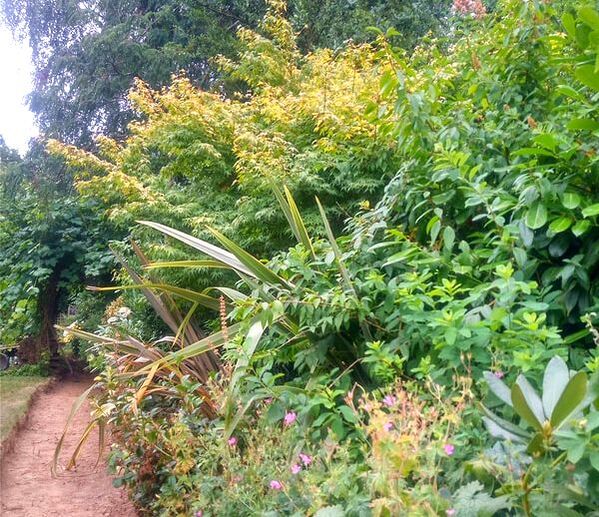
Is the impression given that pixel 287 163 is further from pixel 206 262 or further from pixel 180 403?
pixel 180 403

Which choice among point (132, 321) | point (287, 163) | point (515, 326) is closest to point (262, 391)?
point (515, 326)

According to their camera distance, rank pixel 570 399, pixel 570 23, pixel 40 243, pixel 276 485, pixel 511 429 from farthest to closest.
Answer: pixel 40 243
pixel 570 23
pixel 276 485
pixel 511 429
pixel 570 399

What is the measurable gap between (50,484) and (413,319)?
3.30 metres

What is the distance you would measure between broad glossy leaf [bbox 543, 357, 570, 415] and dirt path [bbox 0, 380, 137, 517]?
2.84m

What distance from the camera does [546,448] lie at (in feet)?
3.67

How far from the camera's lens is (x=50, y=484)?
158 inches

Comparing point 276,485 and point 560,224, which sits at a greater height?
point 560,224

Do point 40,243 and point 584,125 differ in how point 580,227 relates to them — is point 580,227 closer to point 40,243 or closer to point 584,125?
point 584,125

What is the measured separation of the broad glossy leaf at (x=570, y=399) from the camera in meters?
1.09

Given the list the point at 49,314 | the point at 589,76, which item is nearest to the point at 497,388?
the point at 589,76

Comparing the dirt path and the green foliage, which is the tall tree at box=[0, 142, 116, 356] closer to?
the dirt path

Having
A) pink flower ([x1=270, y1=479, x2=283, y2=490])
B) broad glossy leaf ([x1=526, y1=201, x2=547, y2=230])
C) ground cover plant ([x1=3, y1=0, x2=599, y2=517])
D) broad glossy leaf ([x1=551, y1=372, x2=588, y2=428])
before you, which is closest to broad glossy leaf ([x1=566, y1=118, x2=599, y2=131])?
ground cover plant ([x1=3, y1=0, x2=599, y2=517])

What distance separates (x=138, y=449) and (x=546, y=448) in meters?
2.41

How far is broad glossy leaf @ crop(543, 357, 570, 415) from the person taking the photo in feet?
3.78
